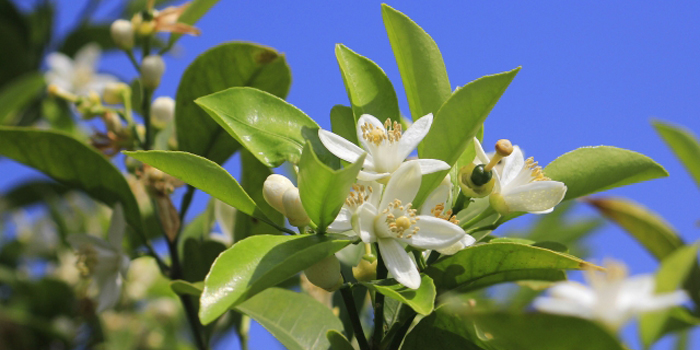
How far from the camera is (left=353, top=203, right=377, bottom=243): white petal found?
2.73 ft

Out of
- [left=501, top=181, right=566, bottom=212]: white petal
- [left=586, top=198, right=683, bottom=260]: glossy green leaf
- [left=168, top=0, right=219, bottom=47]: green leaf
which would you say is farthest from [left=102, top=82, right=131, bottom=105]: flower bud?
[left=586, top=198, right=683, bottom=260]: glossy green leaf

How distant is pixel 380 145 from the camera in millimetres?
926

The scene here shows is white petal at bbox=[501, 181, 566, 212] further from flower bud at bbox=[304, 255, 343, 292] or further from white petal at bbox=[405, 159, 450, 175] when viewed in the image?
flower bud at bbox=[304, 255, 343, 292]

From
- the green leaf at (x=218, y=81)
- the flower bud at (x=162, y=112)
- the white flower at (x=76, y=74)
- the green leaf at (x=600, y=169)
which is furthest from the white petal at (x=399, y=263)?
the white flower at (x=76, y=74)

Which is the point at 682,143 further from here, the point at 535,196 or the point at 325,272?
the point at 325,272

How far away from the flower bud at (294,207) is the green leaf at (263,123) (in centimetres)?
7

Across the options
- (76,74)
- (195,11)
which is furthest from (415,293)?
(76,74)

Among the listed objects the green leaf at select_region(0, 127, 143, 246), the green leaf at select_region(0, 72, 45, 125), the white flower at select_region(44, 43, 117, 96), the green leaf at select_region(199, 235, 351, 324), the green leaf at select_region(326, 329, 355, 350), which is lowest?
the green leaf at select_region(0, 72, 45, 125)

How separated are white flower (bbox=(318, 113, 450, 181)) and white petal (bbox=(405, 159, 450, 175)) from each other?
4 cm

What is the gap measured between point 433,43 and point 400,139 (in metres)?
0.20

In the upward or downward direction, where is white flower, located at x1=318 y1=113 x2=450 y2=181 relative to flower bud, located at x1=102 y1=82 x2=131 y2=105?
upward

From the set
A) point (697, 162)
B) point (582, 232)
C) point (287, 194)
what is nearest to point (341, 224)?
point (287, 194)

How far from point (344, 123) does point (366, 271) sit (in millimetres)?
263

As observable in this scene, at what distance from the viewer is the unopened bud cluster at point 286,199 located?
872 millimetres
